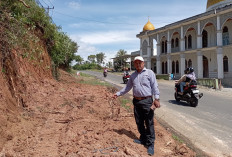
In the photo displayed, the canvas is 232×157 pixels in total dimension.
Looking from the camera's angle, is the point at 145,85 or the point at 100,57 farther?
the point at 100,57

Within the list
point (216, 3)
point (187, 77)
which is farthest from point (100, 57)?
point (187, 77)

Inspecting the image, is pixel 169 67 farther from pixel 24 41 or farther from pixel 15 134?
pixel 15 134

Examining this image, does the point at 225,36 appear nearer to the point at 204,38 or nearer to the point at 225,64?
the point at 225,64

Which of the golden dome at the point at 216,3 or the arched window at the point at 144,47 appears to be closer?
the golden dome at the point at 216,3

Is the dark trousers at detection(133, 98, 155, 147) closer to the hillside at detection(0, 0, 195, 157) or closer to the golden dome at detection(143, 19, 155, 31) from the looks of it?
the hillside at detection(0, 0, 195, 157)

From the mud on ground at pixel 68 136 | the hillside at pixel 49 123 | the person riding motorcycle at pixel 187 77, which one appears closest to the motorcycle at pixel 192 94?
the person riding motorcycle at pixel 187 77

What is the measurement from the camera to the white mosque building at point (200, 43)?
20688 millimetres

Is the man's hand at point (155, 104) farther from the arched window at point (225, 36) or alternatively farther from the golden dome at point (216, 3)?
the golden dome at point (216, 3)

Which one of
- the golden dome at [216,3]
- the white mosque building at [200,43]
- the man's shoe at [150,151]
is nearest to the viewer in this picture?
the man's shoe at [150,151]

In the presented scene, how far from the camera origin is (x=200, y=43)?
75.0 feet

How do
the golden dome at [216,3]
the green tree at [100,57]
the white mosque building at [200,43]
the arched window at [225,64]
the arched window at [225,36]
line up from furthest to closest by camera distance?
the green tree at [100,57] → the golden dome at [216,3] → the arched window at [225,64] → the arched window at [225,36] → the white mosque building at [200,43]

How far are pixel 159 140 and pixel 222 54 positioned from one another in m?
20.0

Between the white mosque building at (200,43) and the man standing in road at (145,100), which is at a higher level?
the white mosque building at (200,43)

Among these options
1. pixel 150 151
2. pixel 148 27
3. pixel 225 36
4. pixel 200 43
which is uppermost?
pixel 148 27
